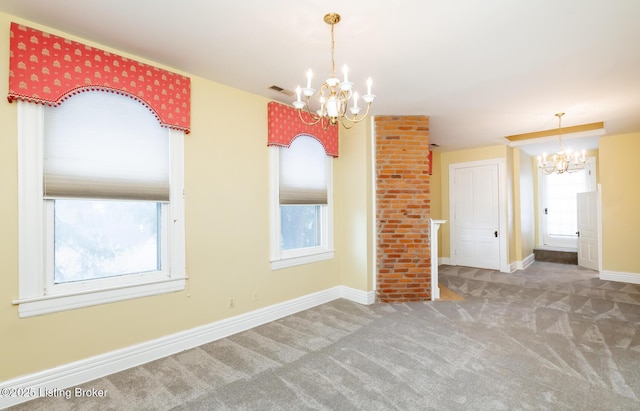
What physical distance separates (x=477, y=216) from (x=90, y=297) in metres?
6.60

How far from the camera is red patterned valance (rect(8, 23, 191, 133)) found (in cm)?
205

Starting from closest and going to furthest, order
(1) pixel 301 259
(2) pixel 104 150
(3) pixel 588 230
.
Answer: (2) pixel 104 150, (1) pixel 301 259, (3) pixel 588 230

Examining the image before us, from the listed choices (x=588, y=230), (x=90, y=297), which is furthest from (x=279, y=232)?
(x=588, y=230)

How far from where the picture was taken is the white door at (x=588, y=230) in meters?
5.96

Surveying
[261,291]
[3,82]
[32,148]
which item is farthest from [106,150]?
[261,291]

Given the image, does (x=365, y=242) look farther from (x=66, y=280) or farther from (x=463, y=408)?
(x=66, y=280)

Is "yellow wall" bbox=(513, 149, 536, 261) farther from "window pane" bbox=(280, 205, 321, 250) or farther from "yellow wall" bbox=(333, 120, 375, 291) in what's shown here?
"window pane" bbox=(280, 205, 321, 250)

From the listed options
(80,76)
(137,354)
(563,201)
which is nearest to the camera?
(80,76)

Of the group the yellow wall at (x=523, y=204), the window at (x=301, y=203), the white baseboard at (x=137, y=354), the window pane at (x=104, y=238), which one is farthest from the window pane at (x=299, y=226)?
the yellow wall at (x=523, y=204)

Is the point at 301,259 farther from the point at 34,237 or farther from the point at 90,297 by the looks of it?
the point at 34,237

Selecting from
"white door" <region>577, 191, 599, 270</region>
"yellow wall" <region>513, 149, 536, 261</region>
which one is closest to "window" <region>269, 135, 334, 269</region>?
"yellow wall" <region>513, 149, 536, 261</region>

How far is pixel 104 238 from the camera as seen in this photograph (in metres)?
2.48

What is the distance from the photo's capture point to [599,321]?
3.39 metres

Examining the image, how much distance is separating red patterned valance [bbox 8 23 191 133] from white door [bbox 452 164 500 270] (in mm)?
5847
